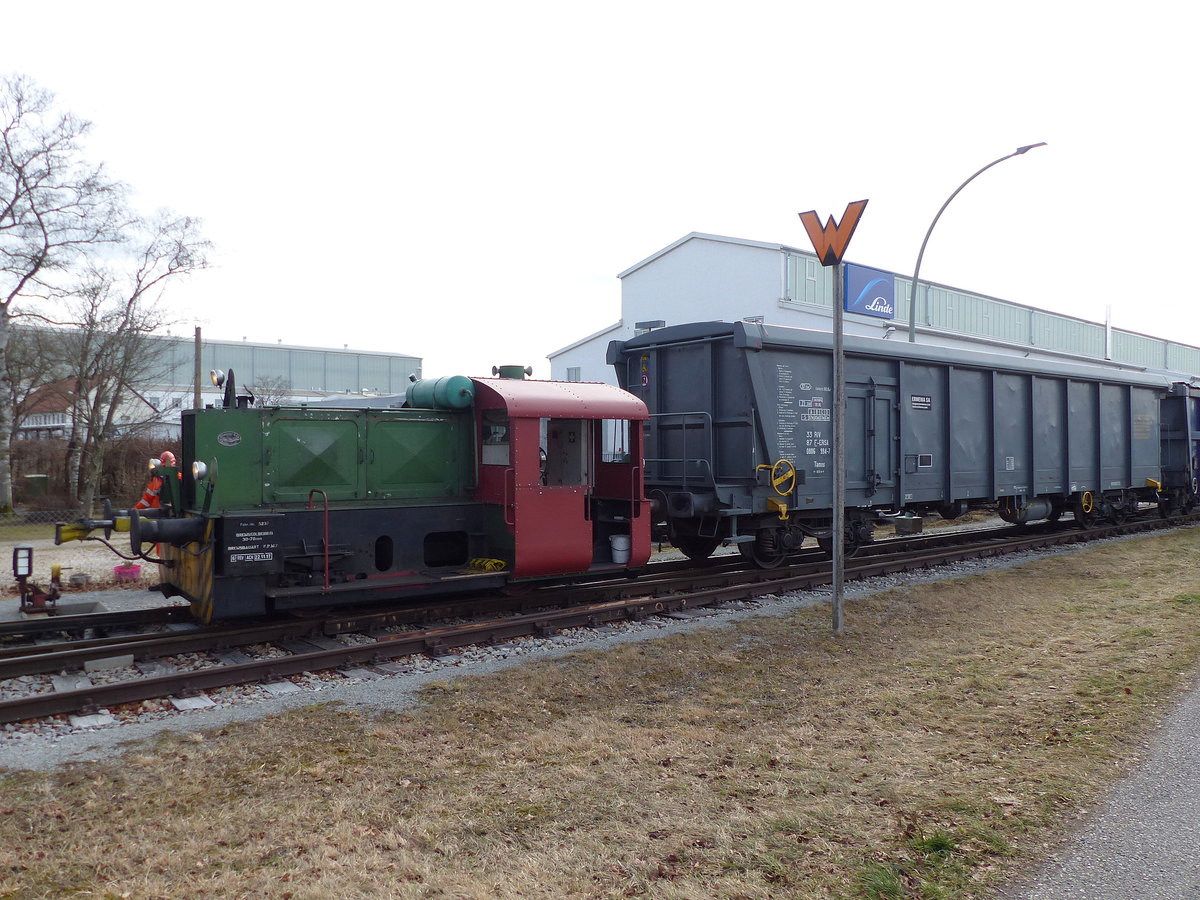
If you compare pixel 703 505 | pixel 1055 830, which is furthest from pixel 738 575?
pixel 1055 830

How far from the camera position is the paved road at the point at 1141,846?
11.4 ft

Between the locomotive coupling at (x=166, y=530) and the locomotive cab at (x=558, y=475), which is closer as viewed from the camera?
the locomotive coupling at (x=166, y=530)

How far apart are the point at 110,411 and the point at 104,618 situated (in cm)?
1971

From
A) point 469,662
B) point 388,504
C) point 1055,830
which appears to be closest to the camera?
point 1055,830

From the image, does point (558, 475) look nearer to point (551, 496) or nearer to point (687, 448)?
point (551, 496)

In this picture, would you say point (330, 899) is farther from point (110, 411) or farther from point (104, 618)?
point (110, 411)

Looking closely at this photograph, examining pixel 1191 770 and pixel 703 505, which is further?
pixel 703 505

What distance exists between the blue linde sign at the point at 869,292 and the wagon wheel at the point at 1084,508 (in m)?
14.5

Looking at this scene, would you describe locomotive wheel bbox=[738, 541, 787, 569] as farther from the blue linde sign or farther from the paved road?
the blue linde sign

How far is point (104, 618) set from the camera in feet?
27.1

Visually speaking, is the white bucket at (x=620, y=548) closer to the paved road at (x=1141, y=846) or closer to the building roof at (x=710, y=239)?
the paved road at (x=1141, y=846)

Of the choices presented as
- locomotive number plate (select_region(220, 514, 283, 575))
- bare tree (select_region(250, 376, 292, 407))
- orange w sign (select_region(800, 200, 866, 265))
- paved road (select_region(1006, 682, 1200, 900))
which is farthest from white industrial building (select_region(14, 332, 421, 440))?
paved road (select_region(1006, 682, 1200, 900))

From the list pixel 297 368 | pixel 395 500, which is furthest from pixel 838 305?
pixel 297 368

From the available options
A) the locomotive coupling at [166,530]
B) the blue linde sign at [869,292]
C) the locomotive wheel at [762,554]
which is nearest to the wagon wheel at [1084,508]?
the locomotive wheel at [762,554]
